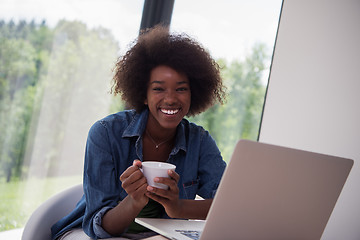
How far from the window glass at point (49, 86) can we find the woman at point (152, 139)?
1.97 feet

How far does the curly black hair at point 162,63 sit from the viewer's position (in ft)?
5.77

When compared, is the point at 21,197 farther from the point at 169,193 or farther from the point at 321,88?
the point at 321,88

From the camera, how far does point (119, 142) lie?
168 cm

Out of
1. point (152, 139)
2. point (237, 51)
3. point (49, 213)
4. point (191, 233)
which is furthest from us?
point (237, 51)

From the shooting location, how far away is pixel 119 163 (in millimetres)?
1667

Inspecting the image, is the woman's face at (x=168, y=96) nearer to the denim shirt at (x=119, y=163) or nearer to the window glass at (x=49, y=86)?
the denim shirt at (x=119, y=163)

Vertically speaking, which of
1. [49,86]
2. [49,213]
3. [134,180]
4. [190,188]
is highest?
[49,86]

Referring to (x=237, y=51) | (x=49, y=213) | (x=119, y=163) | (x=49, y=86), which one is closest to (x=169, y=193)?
(x=119, y=163)

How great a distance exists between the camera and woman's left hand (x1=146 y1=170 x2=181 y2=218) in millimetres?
1203

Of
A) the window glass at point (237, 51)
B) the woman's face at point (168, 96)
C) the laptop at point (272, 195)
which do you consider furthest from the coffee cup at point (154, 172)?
the window glass at point (237, 51)

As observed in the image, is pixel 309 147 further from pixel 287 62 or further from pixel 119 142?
pixel 119 142

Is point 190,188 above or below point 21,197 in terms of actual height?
above

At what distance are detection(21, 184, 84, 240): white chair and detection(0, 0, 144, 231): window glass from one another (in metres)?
0.66

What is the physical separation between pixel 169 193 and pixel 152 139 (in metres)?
0.59
